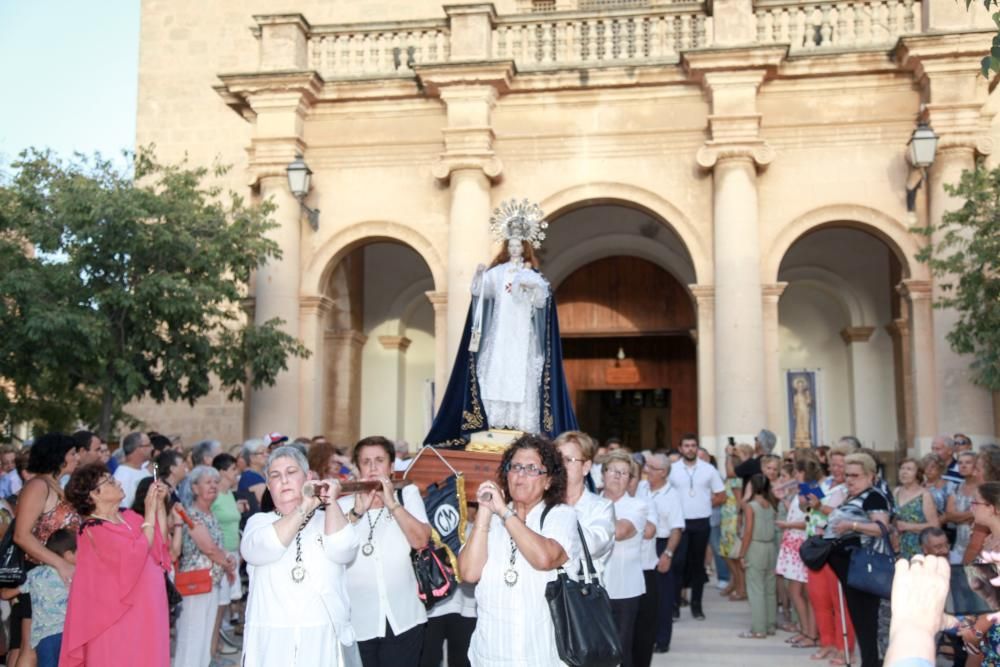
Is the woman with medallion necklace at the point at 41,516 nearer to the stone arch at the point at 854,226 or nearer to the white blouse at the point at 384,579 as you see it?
the white blouse at the point at 384,579

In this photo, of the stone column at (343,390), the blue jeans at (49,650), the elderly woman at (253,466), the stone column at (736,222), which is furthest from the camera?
the stone column at (343,390)

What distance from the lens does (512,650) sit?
14.2ft

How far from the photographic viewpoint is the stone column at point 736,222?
49.9 ft

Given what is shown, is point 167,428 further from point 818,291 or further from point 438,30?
point 818,291

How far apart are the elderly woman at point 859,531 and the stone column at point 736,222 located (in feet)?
25.6

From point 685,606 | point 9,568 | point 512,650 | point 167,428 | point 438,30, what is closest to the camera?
point 512,650

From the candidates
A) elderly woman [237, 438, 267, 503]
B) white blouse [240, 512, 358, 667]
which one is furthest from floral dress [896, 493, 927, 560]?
elderly woman [237, 438, 267, 503]

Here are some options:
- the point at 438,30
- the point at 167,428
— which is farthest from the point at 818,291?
the point at 167,428

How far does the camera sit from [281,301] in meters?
16.5

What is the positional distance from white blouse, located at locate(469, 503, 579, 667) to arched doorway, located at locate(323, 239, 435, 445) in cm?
1453

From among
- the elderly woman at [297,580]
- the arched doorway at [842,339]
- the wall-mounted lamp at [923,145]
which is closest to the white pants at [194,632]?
the elderly woman at [297,580]

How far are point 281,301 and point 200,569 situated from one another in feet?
30.4

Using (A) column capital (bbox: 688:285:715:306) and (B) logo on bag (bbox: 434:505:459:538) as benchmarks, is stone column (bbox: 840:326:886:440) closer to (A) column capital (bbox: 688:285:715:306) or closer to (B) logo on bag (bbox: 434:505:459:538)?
(A) column capital (bbox: 688:285:715:306)

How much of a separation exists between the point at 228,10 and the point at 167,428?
28.8 feet
